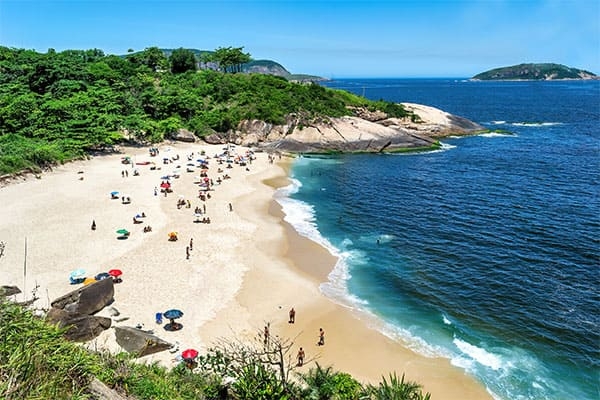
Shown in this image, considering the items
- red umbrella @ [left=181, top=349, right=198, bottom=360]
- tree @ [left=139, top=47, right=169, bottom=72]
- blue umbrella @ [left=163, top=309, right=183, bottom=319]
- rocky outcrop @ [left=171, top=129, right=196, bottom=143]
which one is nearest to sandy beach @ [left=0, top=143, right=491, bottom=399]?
red umbrella @ [left=181, top=349, right=198, bottom=360]

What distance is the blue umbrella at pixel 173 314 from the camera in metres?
22.2

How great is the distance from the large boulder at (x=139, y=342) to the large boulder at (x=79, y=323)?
3.54ft

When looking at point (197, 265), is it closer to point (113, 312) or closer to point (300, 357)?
point (113, 312)

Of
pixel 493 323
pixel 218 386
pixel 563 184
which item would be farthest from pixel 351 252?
pixel 563 184

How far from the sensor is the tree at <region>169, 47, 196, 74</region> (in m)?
103

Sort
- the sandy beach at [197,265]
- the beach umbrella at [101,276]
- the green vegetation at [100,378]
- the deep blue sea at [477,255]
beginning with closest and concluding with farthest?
the green vegetation at [100,378]
the sandy beach at [197,265]
the deep blue sea at [477,255]
the beach umbrella at [101,276]

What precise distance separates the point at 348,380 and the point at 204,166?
46590 mm

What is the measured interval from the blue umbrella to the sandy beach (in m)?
0.81

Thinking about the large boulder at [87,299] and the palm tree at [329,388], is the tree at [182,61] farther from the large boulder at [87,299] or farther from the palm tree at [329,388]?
the palm tree at [329,388]

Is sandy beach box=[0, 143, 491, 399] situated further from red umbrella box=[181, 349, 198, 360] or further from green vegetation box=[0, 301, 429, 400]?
green vegetation box=[0, 301, 429, 400]

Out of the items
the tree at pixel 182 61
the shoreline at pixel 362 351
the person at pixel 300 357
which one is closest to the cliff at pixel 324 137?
the tree at pixel 182 61

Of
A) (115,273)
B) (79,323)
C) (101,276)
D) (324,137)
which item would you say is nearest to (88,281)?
(101,276)

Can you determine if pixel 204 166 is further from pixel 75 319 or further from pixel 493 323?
pixel 493 323

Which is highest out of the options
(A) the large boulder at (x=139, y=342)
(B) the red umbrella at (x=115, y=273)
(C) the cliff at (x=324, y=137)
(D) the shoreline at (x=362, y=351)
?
(C) the cliff at (x=324, y=137)
